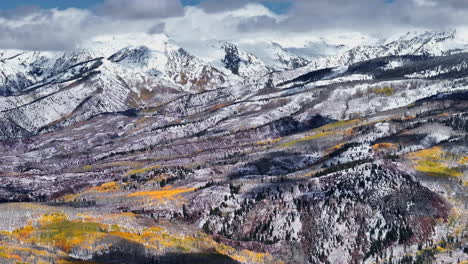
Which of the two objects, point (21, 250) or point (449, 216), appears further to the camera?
point (449, 216)

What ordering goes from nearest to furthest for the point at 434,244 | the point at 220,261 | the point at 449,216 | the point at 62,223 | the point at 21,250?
the point at 21,250 → the point at 220,261 → the point at 62,223 → the point at 434,244 → the point at 449,216

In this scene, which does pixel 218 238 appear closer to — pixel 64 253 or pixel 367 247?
pixel 367 247

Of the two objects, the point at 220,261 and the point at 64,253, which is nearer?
the point at 64,253

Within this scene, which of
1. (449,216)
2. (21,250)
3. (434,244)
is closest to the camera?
(21,250)

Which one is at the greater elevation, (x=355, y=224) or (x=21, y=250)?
(x=21, y=250)

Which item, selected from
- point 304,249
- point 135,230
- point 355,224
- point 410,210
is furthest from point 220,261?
point 410,210

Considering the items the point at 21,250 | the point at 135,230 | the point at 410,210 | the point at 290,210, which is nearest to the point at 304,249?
the point at 290,210

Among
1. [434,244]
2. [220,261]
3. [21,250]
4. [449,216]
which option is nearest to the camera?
[21,250]

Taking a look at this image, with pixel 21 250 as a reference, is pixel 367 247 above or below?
below

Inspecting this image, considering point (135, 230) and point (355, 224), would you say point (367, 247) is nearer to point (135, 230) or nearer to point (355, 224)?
point (355, 224)
